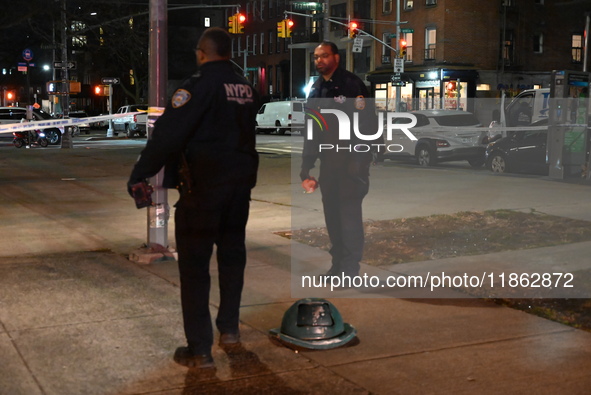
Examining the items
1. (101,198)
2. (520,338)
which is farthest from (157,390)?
(101,198)

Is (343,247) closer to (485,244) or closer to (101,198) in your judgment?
(485,244)

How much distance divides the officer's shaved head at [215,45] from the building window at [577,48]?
179 feet

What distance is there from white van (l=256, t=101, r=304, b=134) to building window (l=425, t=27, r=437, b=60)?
36.1ft

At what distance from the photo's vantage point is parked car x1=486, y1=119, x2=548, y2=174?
18.7 metres

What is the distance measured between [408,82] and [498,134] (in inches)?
1369

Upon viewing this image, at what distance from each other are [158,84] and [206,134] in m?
3.40

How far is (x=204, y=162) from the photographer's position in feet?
15.7

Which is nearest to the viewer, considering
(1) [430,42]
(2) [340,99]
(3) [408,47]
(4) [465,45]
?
(2) [340,99]

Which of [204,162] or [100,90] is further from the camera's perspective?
[100,90]

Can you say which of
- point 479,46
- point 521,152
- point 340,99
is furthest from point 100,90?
point 340,99

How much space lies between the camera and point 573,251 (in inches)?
328

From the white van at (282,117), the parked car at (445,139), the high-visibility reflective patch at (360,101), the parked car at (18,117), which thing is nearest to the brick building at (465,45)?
the white van at (282,117)

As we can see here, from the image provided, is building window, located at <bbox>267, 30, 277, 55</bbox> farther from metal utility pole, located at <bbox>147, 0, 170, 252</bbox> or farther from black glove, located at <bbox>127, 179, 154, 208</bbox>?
black glove, located at <bbox>127, 179, 154, 208</bbox>

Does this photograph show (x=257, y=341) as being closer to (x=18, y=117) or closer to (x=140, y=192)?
(x=140, y=192)
